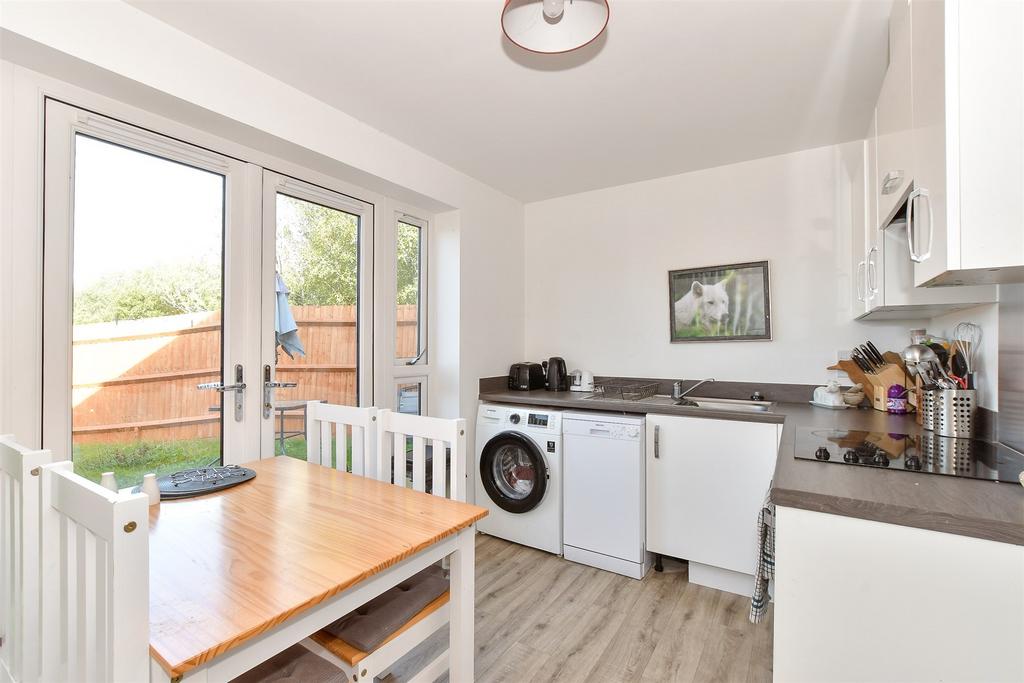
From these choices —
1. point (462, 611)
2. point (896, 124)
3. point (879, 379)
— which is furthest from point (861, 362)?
point (462, 611)

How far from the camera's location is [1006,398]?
1.46 meters

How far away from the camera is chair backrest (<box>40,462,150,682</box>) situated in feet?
2.20

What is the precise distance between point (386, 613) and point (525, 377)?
2163 millimetres

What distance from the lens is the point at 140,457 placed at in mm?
1786

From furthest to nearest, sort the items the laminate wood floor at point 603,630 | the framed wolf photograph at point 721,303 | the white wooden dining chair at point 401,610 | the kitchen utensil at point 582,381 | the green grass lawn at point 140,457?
the kitchen utensil at point 582,381, the framed wolf photograph at point 721,303, the laminate wood floor at point 603,630, the green grass lawn at point 140,457, the white wooden dining chair at point 401,610

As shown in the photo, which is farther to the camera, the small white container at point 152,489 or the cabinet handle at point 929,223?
the small white container at point 152,489

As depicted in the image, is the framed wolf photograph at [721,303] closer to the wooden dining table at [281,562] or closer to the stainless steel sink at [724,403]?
the stainless steel sink at [724,403]

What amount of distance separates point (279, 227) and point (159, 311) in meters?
0.66

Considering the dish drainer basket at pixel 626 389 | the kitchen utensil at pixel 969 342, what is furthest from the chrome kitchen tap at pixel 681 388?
the kitchen utensil at pixel 969 342

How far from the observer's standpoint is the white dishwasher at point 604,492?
2.48 metres

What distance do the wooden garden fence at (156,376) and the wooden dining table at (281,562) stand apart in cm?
52

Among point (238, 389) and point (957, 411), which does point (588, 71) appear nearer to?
point (957, 411)

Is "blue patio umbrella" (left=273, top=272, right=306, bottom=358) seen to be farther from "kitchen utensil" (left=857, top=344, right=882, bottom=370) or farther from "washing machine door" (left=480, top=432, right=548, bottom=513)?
"kitchen utensil" (left=857, top=344, right=882, bottom=370)

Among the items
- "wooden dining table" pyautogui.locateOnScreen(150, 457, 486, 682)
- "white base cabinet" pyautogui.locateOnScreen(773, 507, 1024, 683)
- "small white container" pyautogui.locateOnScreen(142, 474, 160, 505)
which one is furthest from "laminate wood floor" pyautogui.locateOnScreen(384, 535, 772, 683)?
"small white container" pyautogui.locateOnScreen(142, 474, 160, 505)
